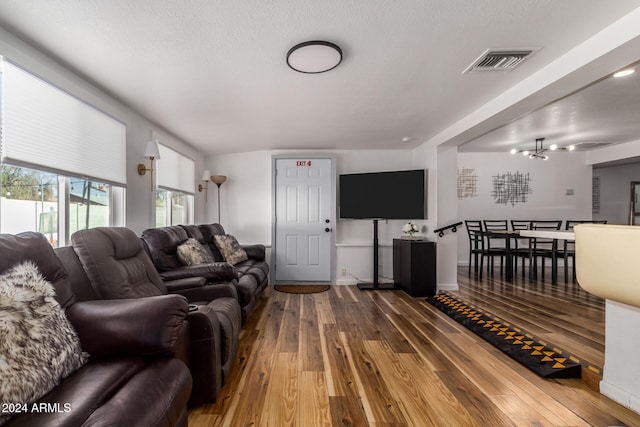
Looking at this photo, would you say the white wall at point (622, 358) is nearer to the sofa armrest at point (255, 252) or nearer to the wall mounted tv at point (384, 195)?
the wall mounted tv at point (384, 195)

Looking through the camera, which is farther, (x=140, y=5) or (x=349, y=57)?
(x=349, y=57)

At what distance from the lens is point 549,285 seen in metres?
4.55

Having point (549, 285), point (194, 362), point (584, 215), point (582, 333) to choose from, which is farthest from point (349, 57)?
point (584, 215)

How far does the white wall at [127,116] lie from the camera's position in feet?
5.82

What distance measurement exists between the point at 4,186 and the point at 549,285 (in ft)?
20.4

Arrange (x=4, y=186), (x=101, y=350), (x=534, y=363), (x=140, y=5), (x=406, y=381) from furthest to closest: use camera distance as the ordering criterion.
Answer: (x=534, y=363) < (x=406, y=381) < (x=4, y=186) < (x=140, y=5) < (x=101, y=350)

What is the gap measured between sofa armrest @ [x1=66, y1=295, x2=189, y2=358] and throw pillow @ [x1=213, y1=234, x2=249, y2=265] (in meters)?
2.38

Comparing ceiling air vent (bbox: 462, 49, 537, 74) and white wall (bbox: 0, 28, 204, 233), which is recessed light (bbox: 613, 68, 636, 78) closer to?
ceiling air vent (bbox: 462, 49, 537, 74)

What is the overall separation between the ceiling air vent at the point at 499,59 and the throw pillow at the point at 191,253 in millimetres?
2849

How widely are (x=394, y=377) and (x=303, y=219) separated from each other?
3.14 meters

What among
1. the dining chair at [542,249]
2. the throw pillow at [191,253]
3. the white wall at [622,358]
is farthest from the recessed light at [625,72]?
the throw pillow at [191,253]

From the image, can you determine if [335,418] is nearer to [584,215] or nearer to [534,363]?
[534,363]

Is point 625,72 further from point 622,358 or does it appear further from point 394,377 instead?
point 394,377

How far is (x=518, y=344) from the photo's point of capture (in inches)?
97.2
